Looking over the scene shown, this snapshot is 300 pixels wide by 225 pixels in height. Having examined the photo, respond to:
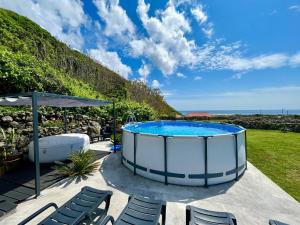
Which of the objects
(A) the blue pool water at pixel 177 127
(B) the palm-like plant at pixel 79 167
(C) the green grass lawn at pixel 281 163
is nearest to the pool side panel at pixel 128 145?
(B) the palm-like plant at pixel 79 167

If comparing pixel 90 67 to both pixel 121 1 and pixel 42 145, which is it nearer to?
pixel 121 1

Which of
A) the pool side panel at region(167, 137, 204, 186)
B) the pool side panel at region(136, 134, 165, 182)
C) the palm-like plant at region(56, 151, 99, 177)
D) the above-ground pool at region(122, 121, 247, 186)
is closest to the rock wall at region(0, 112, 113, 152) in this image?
the palm-like plant at region(56, 151, 99, 177)

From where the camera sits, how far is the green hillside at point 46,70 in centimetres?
912

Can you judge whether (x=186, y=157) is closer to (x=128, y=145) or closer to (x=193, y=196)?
(x=193, y=196)

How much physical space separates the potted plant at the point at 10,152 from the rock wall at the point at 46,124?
20cm

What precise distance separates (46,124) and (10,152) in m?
3.17

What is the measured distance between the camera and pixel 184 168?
565cm

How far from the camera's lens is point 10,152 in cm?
695

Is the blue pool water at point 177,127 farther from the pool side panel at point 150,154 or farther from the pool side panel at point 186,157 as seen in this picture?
the pool side panel at point 186,157

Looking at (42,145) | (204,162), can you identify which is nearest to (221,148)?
(204,162)

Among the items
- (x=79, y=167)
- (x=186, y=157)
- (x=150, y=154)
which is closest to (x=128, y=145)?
(x=150, y=154)

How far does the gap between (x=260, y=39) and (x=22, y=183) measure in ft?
58.3

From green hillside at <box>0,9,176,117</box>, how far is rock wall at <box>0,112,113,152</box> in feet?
5.30

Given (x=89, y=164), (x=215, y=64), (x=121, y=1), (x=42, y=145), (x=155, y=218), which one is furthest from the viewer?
(x=215, y=64)
